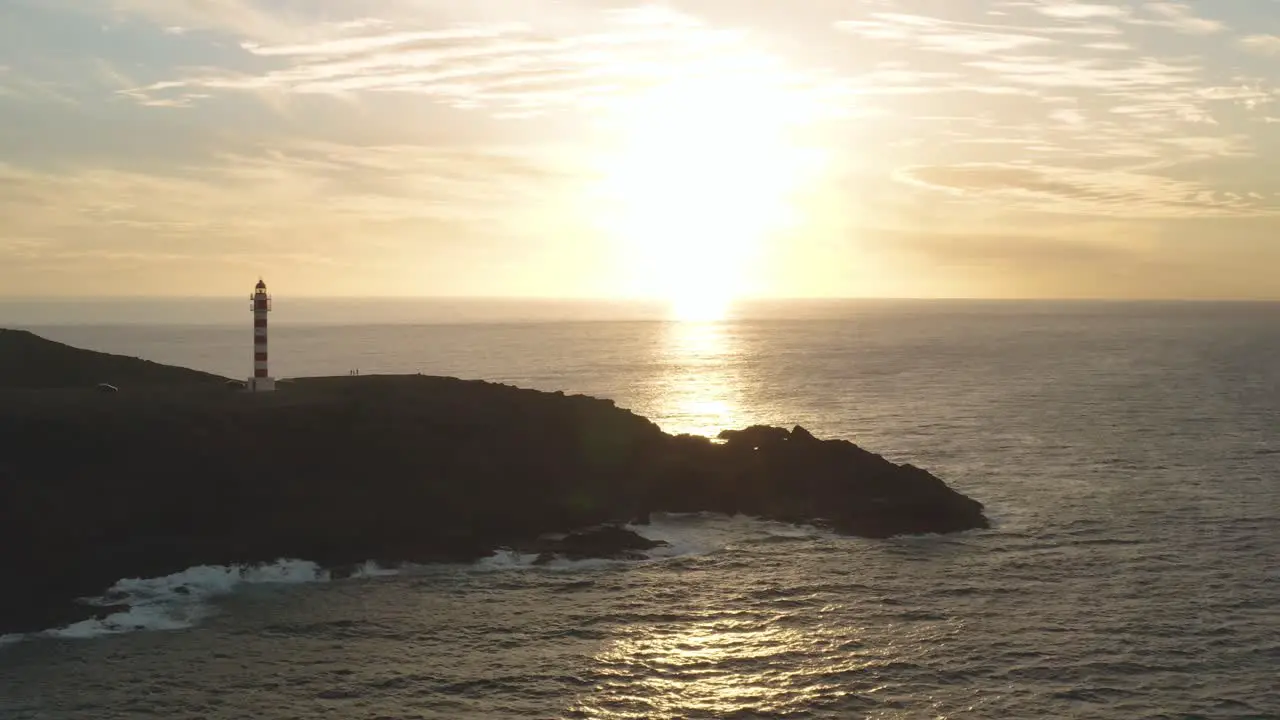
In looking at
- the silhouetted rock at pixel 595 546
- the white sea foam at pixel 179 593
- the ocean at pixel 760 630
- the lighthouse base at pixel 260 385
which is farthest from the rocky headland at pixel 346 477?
the ocean at pixel 760 630

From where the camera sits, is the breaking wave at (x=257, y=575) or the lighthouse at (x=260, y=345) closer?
the breaking wave at (x=257, y=575)

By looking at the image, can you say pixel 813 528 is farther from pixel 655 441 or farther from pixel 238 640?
pixel 238 640

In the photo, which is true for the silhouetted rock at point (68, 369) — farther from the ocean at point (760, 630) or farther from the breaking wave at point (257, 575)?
the ocean at point (760, 630)

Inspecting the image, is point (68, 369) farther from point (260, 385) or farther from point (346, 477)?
point (346, 477)

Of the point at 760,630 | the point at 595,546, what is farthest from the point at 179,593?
the point at 760,630

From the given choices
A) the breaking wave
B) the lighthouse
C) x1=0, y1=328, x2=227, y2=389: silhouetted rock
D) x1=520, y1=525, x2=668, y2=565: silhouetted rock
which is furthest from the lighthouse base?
x1=520, y1=525, x2=668, y2=565: silhouetted rock
